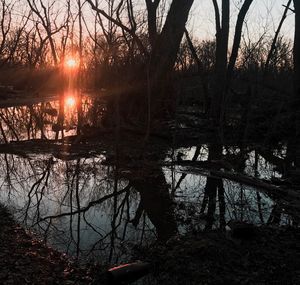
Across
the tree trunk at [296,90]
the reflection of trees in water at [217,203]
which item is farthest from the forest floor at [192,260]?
the tree trunk at [296,90]

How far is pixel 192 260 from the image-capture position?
4.69 meters

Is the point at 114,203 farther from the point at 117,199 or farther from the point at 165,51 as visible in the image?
the point at 165,51

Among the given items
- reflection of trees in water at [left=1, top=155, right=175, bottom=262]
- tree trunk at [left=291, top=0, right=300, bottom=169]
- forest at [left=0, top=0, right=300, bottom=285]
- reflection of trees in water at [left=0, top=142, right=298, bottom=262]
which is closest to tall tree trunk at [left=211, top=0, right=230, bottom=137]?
forest at [left=0, top=0, right=300, bottom=285]

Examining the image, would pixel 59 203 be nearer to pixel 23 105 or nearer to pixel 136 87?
pixel 136 87

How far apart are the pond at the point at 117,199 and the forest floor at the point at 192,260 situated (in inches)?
13.3

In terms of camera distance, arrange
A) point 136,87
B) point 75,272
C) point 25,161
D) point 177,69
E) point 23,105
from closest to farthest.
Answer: point 75,272 → point 25,161 → point 136,87 → point 177,69 → point 23,105

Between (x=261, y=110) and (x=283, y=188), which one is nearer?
(x=283, y=188)

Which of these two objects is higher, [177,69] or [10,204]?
[177,69]

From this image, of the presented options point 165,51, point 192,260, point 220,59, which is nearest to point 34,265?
point 192,260

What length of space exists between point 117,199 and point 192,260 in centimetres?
281

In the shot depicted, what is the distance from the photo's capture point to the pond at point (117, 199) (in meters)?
5.57

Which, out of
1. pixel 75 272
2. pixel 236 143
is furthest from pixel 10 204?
pixel 236 143

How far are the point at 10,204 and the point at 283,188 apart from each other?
15.4ft

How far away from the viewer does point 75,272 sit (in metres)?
4.42
